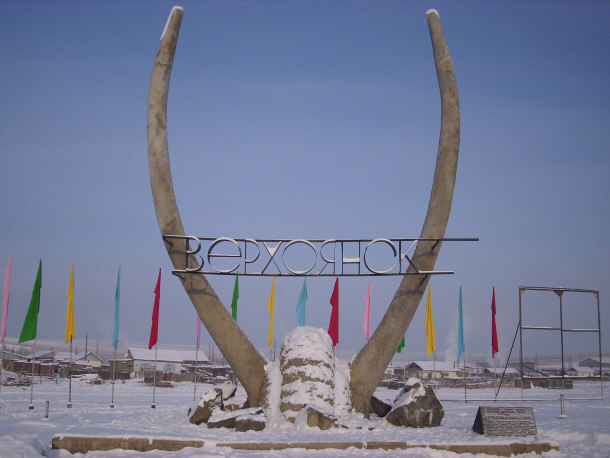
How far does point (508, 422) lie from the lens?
38.6ft

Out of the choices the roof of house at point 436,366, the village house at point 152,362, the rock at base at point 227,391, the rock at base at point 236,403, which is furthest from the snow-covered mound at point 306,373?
the roof of house at point 436,366

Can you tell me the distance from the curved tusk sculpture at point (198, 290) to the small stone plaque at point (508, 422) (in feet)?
17.0

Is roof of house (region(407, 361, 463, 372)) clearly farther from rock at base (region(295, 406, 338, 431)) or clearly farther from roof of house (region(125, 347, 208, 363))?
rock at base (region(295, 406, 338, 431))

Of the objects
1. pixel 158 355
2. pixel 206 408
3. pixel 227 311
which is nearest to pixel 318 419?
pixel 206 408

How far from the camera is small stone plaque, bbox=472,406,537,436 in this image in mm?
11680

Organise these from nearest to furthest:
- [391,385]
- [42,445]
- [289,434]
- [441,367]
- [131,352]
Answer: [42,445], [289,434], [391,385], [131,352], [441,367]

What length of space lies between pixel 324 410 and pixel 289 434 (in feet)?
3.67

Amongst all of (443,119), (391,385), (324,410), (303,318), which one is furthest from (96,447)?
(391,385)

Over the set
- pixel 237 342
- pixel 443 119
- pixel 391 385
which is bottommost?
pixel 391 385

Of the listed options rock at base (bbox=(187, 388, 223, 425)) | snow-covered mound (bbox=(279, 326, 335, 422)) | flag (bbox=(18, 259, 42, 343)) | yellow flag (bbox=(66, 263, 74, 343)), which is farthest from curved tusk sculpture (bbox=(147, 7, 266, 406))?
yellow flag (bbox=(66, 263, 74, 343))

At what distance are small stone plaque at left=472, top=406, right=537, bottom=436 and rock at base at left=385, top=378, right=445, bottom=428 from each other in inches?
77.3

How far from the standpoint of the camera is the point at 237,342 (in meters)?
15.4

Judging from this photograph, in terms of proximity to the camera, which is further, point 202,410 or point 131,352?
point 131,352

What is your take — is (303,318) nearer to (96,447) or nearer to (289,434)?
(289,434)
